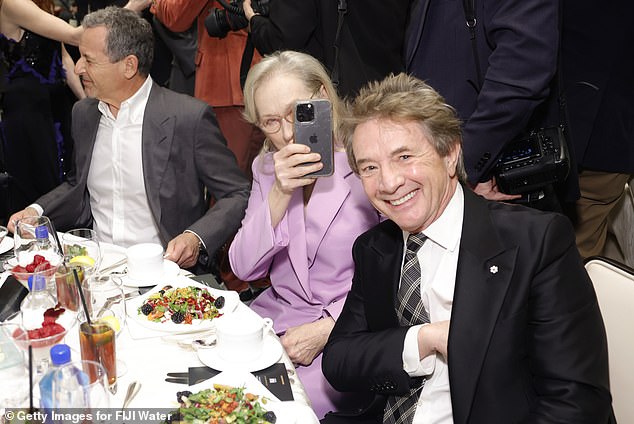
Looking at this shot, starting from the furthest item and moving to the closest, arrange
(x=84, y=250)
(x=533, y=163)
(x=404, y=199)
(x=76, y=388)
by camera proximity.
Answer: (x=533, y=163)
(x=84, y=250)
(x=404, y=199)
(x=76, y=388)

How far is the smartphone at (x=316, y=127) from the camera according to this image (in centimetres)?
223

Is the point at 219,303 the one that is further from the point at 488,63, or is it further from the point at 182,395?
the point at 488,63

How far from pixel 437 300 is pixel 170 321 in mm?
707

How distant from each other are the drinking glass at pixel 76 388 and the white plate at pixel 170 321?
488mm

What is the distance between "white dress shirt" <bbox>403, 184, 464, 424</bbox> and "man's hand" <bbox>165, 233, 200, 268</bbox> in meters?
1.08

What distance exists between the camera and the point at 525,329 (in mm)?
Answer: 1728

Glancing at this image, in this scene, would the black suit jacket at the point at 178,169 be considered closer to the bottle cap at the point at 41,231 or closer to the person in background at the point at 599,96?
the bottle cap at the point at 41,231

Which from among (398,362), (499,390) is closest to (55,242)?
(398,362)

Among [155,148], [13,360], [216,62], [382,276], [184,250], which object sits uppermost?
[216,62]

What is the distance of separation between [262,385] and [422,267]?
21.3 inches

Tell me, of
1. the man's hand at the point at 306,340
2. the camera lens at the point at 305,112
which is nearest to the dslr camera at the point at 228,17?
the camera lens at the point at 305,112

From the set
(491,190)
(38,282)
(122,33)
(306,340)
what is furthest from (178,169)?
(491,190)

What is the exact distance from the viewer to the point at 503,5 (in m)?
2.52

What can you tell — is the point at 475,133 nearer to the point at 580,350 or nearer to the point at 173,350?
the point at 580,350
